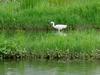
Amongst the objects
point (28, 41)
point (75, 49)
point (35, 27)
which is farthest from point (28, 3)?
point (75, 49)

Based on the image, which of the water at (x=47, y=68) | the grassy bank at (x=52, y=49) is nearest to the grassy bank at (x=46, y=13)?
the grassy bank at (x=52, y=49)

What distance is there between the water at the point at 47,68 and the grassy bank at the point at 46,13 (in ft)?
19.3

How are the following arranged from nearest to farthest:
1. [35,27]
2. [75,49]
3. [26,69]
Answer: [26,69], [75,49], [35,27]

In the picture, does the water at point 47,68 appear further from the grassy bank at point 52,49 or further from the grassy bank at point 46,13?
the grassy bank at point 46,13

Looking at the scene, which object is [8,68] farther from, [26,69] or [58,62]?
[58,62]

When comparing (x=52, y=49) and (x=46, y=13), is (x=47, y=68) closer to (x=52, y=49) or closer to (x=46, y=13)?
(x=52, y=49)

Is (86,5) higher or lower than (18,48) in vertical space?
higher

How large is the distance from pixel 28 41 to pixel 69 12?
18.1ft

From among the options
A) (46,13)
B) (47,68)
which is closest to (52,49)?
(47,68)

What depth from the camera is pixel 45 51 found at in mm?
14555

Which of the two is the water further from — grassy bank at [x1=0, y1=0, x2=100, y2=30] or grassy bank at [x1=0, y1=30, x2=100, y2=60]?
grassy bank at [x1=0, y1=0, x2=100, y2=30]

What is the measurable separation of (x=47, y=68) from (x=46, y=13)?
24.1 feet

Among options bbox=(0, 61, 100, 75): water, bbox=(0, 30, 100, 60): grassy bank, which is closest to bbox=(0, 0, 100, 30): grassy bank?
bbox=(0, 30, 100, 60): grassy bank

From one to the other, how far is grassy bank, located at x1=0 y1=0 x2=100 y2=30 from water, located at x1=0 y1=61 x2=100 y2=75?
5.89 metres
